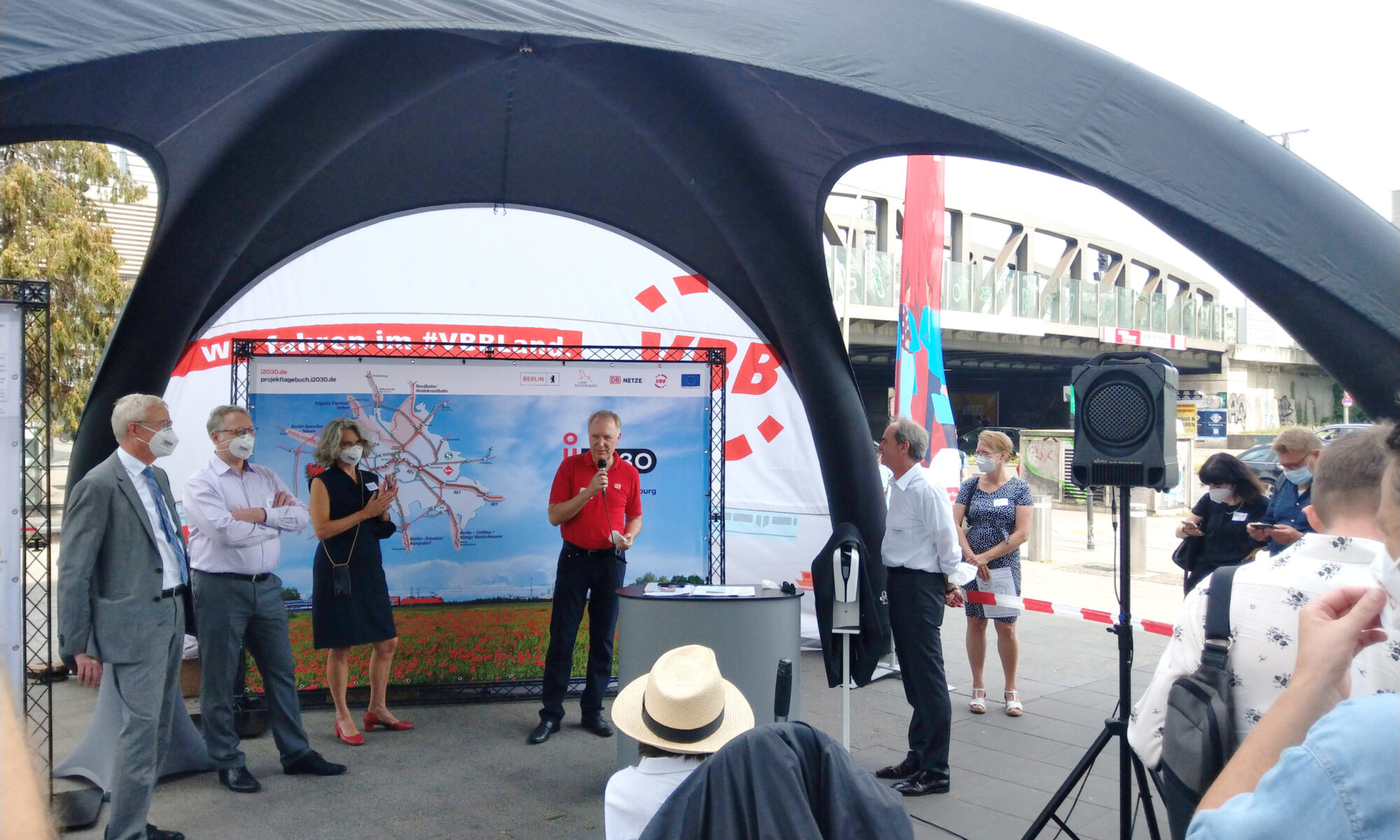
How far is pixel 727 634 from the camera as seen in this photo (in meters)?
4.59

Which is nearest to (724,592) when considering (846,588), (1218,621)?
(846,588)

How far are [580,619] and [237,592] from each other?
6.36 feet

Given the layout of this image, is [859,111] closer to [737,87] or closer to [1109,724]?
[737,87]

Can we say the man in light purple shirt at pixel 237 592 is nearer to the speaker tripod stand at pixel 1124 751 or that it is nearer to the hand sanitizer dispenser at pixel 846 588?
the hand sanitizer dispenser at pixel 846 588

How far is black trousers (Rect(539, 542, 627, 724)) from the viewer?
569cm

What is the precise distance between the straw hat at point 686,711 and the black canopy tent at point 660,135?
6.38 feet

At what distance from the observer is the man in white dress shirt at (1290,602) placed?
2023 millimetres

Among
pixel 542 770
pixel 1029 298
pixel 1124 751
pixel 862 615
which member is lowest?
pixel 542 770

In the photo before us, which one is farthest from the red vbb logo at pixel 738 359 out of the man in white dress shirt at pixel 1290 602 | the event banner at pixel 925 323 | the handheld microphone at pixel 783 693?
the man in white dress shirt at pixel 1290 602

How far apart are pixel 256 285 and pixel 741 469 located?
13.0 feet

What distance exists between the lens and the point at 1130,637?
3746mm

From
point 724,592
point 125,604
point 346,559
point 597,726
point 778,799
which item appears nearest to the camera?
point 778,799

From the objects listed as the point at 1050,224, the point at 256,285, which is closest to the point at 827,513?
the point at 256,285

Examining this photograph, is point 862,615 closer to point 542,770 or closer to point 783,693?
point 542,770
